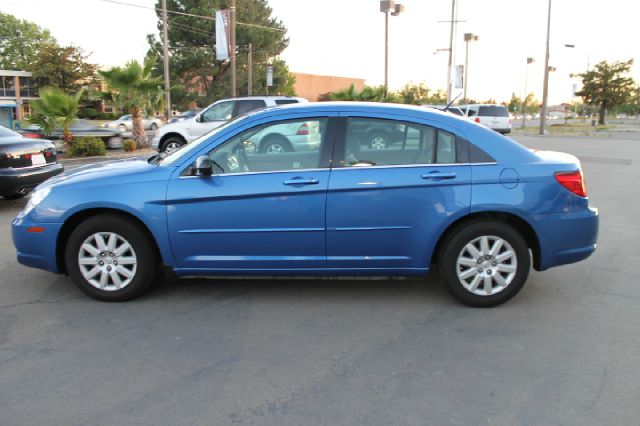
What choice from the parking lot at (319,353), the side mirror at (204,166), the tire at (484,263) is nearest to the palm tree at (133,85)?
the parking lot at (319,353)

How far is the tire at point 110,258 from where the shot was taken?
15.4ft

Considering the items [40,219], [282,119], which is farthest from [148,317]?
[282,119]

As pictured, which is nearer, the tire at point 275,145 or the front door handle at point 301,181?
the front door handle at point 301,181

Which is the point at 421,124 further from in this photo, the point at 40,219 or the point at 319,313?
the point at 40,219

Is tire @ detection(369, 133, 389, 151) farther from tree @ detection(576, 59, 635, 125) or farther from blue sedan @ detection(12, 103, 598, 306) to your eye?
tree @ detection(576, 59, 635, 125)

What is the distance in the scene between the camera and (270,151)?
15.9 feet

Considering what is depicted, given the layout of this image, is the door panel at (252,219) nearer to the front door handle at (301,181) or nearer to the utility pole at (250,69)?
the front door handle at (301,181)

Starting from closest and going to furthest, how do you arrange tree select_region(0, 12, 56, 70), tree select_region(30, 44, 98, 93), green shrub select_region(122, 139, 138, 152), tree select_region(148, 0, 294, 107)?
green shrub select_region(122, 139, 138, 152) < tree select_region(148, 0, 294, 107) < tree select_region(30, 44, 98, 93) < tree select_region(0, 12, 56, 70)

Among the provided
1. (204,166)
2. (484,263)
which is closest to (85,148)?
(204,166)

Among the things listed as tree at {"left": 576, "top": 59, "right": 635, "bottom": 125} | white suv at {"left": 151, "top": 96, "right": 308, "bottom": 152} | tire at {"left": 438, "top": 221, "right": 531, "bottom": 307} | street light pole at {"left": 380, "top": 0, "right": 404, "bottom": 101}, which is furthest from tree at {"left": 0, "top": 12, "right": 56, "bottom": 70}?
tire at {"left": 438, "top": 221, "right": 531, "bottom": 307}

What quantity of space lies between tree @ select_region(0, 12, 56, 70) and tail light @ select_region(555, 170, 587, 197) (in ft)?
288

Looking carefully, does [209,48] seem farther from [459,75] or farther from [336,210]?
[336,210]

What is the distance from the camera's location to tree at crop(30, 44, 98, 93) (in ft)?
159

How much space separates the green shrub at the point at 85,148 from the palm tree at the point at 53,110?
61cm
